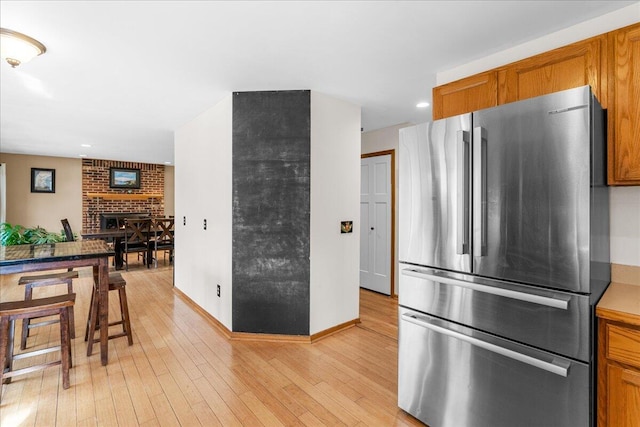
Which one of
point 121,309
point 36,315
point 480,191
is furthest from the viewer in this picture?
point 121,309

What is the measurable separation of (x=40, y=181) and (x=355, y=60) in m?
8.19

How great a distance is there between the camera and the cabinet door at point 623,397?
126cm

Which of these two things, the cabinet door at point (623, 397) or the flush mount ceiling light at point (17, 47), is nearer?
the cabinet door at point (623, 397)

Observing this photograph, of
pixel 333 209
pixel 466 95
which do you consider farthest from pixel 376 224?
pixel 466 95

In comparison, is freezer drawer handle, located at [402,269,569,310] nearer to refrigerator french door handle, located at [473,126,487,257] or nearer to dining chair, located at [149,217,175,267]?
refrigerator french door handle, located at [473,126,487,257]

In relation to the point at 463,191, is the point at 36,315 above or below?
below

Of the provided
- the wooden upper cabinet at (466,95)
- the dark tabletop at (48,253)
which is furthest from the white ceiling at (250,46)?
the dark tabletop at (48,253)

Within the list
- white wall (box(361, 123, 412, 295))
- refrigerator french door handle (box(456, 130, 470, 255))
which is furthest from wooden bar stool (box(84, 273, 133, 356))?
white wall (box(361, 123, 412, 295))

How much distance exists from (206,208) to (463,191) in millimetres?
2793

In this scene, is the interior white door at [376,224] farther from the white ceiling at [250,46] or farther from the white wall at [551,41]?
the white wall at [551,41]

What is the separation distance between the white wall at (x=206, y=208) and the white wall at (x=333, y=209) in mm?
835

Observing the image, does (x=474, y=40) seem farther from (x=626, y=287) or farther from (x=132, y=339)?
(x=132, y=339)

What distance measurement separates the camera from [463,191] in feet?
5.49

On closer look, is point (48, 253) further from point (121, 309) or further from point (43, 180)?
point (43, 180)
